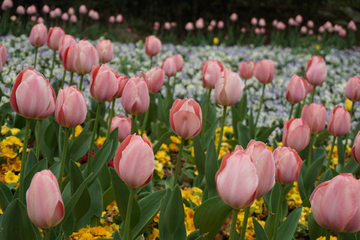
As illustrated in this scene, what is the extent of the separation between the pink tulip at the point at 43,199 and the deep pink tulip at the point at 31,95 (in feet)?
1.00

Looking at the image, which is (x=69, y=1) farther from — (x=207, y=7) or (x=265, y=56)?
(x=265, y=56)

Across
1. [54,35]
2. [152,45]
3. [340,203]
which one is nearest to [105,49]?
[54,35]

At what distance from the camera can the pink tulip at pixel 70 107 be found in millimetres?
1136

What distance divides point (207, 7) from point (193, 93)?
25.0 ft

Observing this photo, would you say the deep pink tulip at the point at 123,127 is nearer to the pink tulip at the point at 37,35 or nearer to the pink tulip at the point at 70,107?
the pink tulip at the point at 70,107

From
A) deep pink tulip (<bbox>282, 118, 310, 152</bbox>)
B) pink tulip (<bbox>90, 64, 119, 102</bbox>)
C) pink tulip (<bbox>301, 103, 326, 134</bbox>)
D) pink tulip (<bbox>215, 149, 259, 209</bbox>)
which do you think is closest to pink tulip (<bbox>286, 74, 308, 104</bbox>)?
pink tulip (<bbox>301, 103, 326, 134</bbox>)

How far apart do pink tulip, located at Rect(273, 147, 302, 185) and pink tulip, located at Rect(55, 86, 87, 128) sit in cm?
66

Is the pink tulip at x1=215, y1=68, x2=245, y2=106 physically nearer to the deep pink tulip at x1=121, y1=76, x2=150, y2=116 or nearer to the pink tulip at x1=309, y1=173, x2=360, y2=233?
the deep pink tulip at x1=121, y1=76, x2=150, y2=116

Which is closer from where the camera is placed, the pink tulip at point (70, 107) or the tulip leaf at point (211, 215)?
the pink tulip at point (70, 107)

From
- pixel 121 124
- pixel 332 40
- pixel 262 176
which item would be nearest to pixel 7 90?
pixel 121 124

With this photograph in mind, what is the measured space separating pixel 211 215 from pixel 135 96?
1.77ft

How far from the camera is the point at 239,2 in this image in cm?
1108

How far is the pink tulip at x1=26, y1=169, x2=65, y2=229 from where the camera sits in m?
0.83

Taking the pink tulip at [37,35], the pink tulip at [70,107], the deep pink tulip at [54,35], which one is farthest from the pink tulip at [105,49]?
the pink tulip at [70,107]
